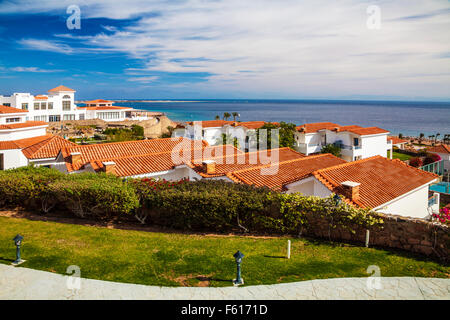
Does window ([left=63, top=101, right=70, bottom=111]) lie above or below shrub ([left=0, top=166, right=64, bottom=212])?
above

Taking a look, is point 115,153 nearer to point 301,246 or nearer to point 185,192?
point 185,192

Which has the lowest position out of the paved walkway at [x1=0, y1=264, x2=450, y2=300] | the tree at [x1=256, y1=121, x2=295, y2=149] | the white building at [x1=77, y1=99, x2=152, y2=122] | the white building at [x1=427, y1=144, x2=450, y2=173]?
the paved walkway at [x1=0, y1=264, x2=450, y2=300]

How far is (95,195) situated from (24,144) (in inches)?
801

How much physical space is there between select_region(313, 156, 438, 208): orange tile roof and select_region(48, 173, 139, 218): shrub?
848cm

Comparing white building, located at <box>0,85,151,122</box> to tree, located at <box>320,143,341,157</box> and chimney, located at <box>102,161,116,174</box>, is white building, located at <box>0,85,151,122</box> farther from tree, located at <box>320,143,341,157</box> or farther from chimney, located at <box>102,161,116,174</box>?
chimney, located at <box>102,161,116,174</box>

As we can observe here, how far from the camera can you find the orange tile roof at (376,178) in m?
14.2

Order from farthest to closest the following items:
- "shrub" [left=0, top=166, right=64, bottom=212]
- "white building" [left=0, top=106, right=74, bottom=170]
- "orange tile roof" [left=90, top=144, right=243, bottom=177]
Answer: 1. "white building" [left=0, top=106, right=74, bottom=170]
2. "orange tile roof" [left=90, top=144, right=243, bottom=177]
3. "shrub" [left=0, top=166, right=64, bottom=212]

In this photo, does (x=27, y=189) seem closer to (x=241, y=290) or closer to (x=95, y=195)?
(x=95, y=195)

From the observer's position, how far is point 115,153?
22.8 m

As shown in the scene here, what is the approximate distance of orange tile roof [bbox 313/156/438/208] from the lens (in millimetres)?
14166

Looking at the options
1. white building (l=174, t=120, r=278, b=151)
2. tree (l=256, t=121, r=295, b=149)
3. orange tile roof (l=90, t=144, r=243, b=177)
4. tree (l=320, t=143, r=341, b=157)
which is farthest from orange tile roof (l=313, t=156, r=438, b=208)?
white building (l=174, t=120, r=278, b=151)
